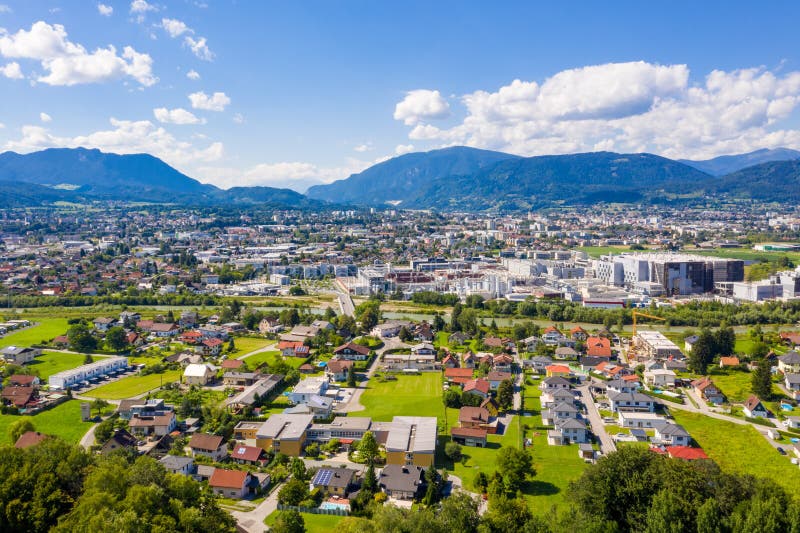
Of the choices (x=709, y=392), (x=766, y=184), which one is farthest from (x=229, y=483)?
(x=766, y=184)

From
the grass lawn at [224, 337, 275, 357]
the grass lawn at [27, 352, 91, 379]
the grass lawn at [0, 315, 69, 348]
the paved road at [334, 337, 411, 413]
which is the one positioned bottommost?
the paved road at [334, 337, 411, 413]

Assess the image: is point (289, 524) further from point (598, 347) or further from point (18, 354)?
point (18, 354)

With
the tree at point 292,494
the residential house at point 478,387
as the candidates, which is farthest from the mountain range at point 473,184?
the tree at point 292,494

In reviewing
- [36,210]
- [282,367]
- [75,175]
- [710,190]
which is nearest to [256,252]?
[282,367]

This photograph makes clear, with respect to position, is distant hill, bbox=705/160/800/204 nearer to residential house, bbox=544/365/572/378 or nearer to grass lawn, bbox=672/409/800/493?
residential house, bbox=544/365/572/378

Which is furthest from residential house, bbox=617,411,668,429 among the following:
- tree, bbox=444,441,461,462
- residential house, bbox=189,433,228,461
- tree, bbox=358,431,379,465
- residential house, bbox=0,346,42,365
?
residential house, bbox=0,346,42,365

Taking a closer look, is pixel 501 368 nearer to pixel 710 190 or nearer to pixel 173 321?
pixel 173 321
